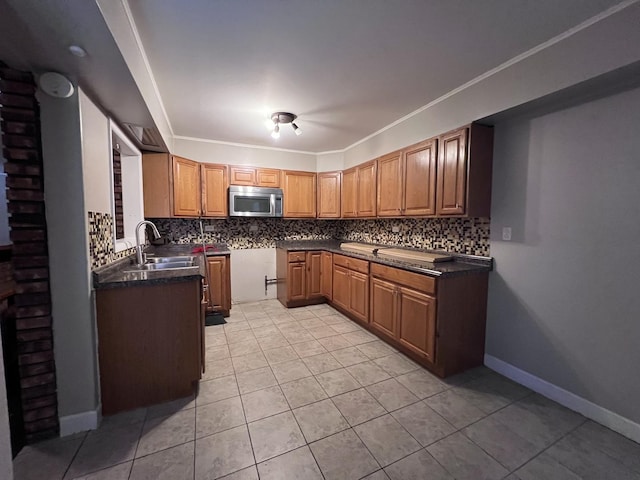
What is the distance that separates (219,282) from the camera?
3375 mm

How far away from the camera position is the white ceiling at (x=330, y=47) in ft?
4.66

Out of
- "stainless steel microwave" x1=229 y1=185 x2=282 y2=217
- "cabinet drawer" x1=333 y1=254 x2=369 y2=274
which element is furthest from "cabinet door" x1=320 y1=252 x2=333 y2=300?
"stainless steel microwave" x1=229 y1=185 x2=282 y2=217

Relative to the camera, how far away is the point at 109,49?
130cm

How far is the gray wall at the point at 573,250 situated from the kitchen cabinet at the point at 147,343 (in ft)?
7.97

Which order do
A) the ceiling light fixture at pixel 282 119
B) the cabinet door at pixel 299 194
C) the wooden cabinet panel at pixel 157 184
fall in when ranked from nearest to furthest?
the ceiling light fixture at pixel 282 119 < the wooden cabinet panel at pixel 157 184 < the cabinet door at pixel 299 194

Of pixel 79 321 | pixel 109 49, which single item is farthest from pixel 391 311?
pixel 109 49

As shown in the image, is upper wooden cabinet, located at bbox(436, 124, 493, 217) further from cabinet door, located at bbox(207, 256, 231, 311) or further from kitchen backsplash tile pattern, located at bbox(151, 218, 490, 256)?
cabinet door, located at bbox(207, 256, 231, 311)

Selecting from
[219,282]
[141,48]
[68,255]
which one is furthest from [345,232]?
[68,255]

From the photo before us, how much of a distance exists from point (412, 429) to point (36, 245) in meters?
2.41

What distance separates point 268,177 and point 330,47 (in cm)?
232

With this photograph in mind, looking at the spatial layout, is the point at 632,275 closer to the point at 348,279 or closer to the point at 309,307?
the point at 348,279

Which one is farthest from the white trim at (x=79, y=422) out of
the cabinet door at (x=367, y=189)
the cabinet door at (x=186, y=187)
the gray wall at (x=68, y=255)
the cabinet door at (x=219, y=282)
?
the cabinet door at (x=367, y=189)

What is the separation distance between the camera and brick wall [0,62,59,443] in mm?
1424

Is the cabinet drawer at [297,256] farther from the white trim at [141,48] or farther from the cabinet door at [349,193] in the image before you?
the white trim at [141,48]
